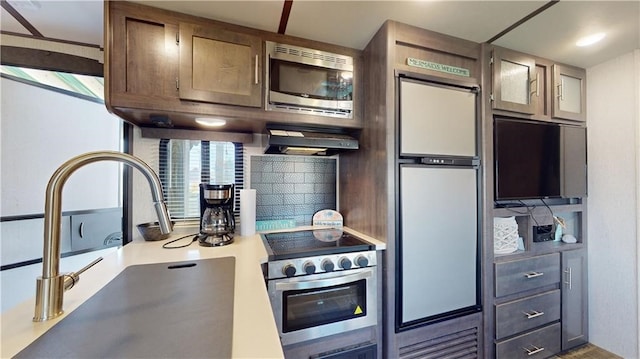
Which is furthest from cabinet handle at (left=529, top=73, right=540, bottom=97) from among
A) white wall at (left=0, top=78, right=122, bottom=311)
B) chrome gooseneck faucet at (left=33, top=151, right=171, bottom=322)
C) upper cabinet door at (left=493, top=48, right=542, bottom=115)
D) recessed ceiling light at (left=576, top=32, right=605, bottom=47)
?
white wall at (left=0, top=78, right=122, bottom=311)

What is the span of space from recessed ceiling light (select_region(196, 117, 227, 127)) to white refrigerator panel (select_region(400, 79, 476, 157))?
114cm

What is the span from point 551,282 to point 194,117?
2792mm

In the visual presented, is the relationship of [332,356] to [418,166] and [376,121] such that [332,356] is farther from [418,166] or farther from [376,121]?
[376,121]

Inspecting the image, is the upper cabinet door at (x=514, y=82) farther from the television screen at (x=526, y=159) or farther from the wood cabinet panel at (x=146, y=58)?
the wood cabinet panel at (x=146, y=58)

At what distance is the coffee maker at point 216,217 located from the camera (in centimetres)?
151

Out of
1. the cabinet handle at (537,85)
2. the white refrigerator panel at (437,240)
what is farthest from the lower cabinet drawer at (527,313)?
the cabinet handle at (537,85)

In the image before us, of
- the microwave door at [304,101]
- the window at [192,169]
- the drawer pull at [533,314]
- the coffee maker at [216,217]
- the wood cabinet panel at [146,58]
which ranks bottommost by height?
the drawer pull at [533,314]

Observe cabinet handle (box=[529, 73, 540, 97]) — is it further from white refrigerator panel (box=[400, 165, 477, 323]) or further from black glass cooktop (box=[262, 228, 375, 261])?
black glass cooktop (box=[262, 228, 375, 261])

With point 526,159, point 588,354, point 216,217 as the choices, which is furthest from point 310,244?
point 588,354

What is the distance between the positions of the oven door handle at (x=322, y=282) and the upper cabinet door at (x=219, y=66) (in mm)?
1065

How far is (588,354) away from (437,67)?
8.31ft

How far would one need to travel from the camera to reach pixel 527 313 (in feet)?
5.74

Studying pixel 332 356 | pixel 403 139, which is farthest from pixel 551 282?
pixel 332 356

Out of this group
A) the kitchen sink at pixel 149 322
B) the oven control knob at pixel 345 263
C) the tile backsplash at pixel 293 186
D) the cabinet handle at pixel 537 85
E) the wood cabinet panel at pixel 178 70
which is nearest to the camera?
the kitchen sink at pixel 149 322
